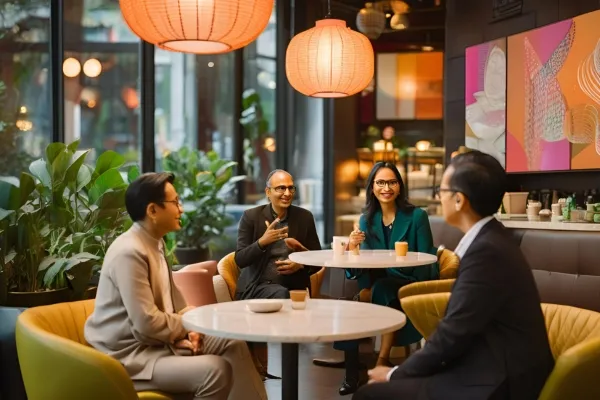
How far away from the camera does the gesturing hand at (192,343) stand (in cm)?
305

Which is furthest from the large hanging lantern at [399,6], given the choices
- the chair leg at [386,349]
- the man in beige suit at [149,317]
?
the man in beige suit at [149,317]

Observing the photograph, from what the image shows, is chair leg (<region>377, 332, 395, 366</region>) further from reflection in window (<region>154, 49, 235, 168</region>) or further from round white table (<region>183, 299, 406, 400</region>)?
reflection in window (<region>154, 49, 235, 168</region>)

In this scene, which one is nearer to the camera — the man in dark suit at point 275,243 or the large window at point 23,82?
the man in dark suit at point 275,243

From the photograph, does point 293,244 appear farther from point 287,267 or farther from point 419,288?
point 419,288

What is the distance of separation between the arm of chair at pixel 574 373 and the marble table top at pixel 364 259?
1.75 meters

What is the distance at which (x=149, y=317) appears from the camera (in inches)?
114

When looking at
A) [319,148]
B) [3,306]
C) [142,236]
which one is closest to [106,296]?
[142,236]

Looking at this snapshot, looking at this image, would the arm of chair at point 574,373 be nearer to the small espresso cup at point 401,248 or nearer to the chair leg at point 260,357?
the small espresso cup at point 401,248

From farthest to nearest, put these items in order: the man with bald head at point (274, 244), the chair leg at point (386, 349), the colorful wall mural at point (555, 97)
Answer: the colorful wall mural at point (555, 97) < the man with bald head at point (274, 244) < the chair leg at point (386, 349)

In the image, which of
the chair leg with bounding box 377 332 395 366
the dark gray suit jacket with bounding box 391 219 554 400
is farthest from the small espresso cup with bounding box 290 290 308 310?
the chair leg with bounding box 377 332 395 366

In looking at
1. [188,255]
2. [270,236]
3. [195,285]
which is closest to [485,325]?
[270,236]

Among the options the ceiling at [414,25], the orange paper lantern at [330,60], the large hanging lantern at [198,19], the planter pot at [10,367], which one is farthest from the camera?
the ceiling at [414,25]

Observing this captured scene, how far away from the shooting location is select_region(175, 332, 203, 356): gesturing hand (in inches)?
120

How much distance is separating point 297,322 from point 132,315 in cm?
65
